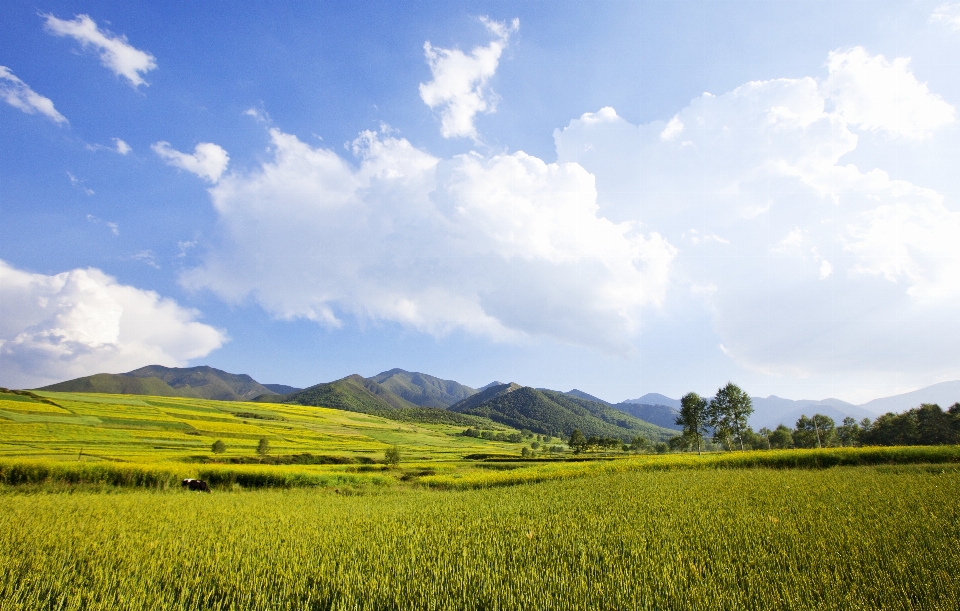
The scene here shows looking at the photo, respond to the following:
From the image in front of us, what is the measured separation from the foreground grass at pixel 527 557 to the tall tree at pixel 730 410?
2272 inches

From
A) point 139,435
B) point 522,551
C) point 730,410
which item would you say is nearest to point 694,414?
point 730,410

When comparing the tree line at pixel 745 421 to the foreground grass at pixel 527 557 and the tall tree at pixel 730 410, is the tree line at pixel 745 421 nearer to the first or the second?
the tall tree at pixel 730 410

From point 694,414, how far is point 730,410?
19.9 ft

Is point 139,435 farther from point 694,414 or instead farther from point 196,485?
point 694,414

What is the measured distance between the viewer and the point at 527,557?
23.5 feet

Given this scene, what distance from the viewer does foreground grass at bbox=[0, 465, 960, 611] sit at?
5398mm

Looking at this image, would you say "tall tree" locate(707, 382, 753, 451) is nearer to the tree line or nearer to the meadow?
the tree line

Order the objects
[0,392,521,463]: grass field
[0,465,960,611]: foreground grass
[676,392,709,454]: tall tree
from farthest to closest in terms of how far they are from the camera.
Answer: [676,392,709,454]: tall tree → [0,392,521,463]: grass field → [0,465,960,611]: foreground grass

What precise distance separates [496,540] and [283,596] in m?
4.33

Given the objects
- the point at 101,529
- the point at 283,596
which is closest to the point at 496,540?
the point at 283,596

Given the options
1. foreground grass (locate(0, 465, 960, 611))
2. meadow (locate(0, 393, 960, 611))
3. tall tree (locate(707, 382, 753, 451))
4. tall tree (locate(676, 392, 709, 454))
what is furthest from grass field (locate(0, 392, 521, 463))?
tall tree (locate(707, 382, 753, 451))

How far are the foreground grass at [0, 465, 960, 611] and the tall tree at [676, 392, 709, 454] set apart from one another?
5632 centimetres

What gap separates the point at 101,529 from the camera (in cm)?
1146

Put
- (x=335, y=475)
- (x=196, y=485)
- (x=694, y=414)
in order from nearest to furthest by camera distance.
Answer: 1. (x=196, y=485)
2. (x=335, y=475)
3. (x=694, y=414)
